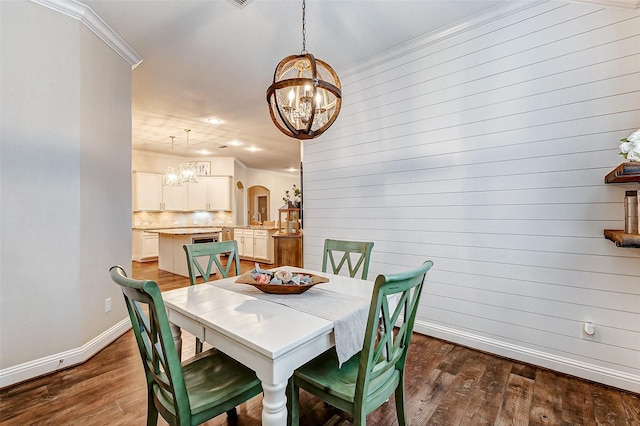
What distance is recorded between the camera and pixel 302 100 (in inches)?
68.3

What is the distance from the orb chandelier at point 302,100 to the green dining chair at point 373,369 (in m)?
1.06

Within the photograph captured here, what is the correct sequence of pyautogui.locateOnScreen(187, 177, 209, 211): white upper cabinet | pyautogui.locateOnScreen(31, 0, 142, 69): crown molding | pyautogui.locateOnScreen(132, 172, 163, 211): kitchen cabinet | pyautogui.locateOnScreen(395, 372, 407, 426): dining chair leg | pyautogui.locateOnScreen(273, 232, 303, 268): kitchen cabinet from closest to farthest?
pyautogui.locateOnScreen(395, 372, 407, 426): dining chair leg
pyautogui.locateOnScreen(31, 0, 142, 69): crown molding
pyautogui.locateOnScreen(273, 232, 303, 268): kitchen cabinet
pyautogui.locateOnScreen(132, 172, 163, 211): kitchen cabinet
pyautogui.locateOnScreen(187, 177, 209, 211): white upper cabinet

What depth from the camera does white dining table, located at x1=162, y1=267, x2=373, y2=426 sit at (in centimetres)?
110

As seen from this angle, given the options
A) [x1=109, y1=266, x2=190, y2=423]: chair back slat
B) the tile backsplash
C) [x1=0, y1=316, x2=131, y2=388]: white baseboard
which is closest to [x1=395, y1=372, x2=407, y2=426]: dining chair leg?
[x1=109, y1=266, x2=190, y2=423]: chair back slat

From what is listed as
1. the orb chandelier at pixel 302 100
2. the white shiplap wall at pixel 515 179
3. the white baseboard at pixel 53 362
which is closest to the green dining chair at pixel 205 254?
the orb chandelier at pixel 302 100

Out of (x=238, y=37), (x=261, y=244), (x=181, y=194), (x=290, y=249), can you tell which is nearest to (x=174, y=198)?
(x=181, y=194)

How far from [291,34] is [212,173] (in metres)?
6.16

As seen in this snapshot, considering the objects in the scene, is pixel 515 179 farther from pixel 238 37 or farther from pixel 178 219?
pixel 178 219

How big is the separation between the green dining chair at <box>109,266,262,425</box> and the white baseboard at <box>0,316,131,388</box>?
5.32ft

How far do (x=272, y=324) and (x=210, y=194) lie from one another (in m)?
7.50

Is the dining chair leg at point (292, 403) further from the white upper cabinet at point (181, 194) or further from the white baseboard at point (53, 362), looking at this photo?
the white upper cabinet at point (181, 194)

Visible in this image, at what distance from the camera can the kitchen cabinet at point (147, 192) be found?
728 centimetres

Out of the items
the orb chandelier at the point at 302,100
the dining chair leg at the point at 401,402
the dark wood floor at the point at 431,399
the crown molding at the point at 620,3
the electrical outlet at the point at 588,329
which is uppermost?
the crown molding at the point at 620,3

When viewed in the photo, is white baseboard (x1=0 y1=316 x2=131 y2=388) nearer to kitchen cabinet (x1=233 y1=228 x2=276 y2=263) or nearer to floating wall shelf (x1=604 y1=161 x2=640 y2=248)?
floating wall shelf (x1=604 y1=161 x2=640 y2=248)
